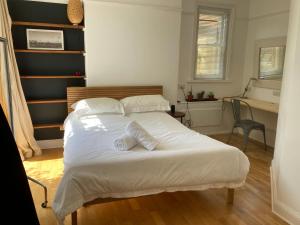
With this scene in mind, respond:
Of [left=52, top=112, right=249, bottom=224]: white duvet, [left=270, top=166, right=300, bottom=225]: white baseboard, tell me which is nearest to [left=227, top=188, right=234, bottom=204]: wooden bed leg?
[left=52, top=112, right=249, bottom=224]: white duvet

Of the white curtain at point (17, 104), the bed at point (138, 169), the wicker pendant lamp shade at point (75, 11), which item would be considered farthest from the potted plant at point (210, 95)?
the white curtain at point (17, 104)

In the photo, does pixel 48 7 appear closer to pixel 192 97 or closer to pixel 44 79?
pixel 44 79

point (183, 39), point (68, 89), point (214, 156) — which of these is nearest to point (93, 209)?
point (214, 156)

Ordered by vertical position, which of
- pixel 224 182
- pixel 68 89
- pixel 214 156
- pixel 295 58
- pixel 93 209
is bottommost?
pixel 93 209

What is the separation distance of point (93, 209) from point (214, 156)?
126 centimetres

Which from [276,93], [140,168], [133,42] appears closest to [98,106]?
[133,42]

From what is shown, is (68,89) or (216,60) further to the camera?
(216,60)

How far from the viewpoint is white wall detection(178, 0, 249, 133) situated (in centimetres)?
457

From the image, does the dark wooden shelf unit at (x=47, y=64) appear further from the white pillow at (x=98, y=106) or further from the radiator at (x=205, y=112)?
the radiator at (x=205, y=112)

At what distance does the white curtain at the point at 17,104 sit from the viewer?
11.0 ft

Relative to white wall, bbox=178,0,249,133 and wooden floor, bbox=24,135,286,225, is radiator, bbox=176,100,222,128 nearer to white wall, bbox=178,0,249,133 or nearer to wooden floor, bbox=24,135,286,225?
white wall, bbox=178,0,249,133

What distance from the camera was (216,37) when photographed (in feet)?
16.2

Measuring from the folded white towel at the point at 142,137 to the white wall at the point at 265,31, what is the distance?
2986mm

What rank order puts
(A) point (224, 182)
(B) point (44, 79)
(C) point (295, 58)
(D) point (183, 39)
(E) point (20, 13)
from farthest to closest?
1. (D) point (183, 39)
2. (B) point (44, 79)
3. (E) point (20, 13)
4. (A) point (224, 182)
5. (C) point (295, 58)
